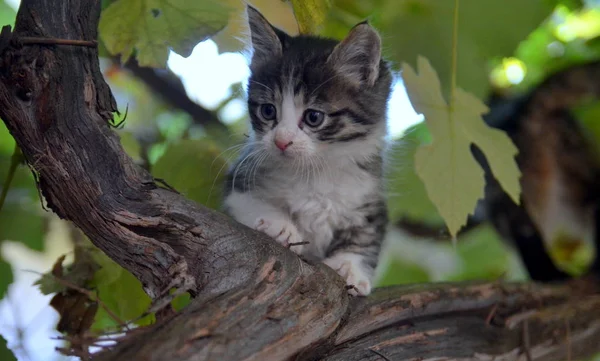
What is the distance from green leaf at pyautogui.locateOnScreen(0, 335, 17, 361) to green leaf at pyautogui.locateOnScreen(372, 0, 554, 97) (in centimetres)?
84

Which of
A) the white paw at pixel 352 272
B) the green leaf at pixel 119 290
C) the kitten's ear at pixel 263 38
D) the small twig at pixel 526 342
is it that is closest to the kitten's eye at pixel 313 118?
the kitten's ear at pixel 263 38

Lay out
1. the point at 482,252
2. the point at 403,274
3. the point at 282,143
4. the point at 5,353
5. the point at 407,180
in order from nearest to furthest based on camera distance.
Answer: the point at 5,353 < the point at 282,143 < the point at 407,180 < the point at 403,274 < the point at 482,252

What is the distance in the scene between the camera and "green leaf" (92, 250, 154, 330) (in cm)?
92

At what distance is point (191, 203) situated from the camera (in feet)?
2.62

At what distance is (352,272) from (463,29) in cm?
57

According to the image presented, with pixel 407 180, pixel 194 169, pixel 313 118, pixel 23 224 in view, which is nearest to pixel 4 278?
pixel 23 224

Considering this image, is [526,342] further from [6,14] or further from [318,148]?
[6,14]

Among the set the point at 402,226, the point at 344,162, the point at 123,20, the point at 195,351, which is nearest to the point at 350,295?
the point at 344,162

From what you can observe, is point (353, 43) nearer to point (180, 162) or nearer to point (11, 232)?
point (180, 162)

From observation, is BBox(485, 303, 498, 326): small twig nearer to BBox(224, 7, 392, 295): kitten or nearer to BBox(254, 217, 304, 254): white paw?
BBox(224, 7, 392, 295): kitten

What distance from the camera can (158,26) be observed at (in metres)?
0.93

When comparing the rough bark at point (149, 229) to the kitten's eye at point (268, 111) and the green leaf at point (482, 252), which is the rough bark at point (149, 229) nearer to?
the kitten's eye at point (268, 111)

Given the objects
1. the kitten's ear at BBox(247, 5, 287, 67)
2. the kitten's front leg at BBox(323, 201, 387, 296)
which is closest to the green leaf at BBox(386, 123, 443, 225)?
the kitten's front leg at BBox(323, 201, 387, 296)

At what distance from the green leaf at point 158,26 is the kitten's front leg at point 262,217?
0.30 metres
